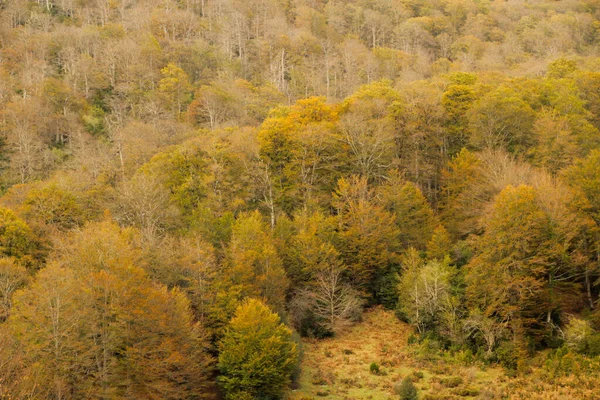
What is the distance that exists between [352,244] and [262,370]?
58.5 feet

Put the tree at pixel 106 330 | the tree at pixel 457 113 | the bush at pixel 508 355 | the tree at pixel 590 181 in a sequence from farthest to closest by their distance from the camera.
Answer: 1. the tree at pixel 457 113
2. the tree at pixel 590 181
3. the bush at pixel 508 355
4. the tree at pixel 106 330

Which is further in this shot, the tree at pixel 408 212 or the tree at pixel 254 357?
the tree at pixel 408 212

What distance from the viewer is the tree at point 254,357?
34.0 meters

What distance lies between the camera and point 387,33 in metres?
116

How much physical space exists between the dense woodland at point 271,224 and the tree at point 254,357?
13 centimetres

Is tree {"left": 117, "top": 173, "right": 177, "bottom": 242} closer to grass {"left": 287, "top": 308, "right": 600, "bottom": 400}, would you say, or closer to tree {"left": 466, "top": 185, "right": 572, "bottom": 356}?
grass {"left": 287, "top": 308, "right": 600, "bottom": 400}

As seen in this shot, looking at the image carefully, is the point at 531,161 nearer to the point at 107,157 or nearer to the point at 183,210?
the point at 183,210

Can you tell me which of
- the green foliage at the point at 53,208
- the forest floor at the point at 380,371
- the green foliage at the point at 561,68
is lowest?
the forest floor at the point at 380,371

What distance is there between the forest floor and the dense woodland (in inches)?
57.5

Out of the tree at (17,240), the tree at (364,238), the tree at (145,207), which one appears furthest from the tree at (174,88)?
the tree at (17,240)

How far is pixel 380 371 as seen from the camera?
126 feet

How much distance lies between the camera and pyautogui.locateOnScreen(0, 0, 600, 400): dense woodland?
31.0 meters

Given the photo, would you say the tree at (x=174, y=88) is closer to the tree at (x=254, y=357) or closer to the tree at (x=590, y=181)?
the tree at (x=254, y=357)

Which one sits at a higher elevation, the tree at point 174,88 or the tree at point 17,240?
the tree at point 174,88
